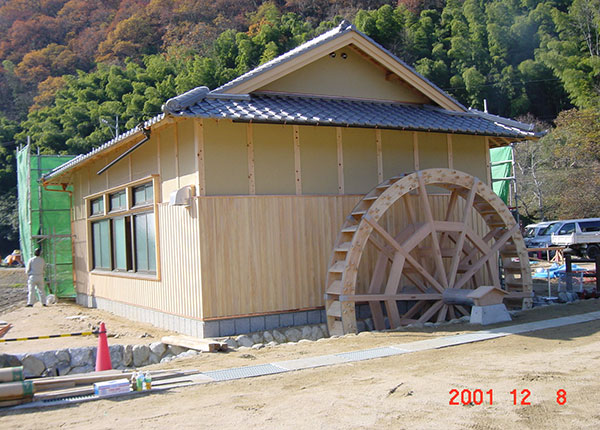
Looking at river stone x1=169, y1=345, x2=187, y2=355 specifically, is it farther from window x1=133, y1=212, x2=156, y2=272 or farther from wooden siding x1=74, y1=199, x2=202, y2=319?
window x1=133, y1=212, x2=156, y2=272

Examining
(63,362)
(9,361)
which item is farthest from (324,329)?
(9,361)

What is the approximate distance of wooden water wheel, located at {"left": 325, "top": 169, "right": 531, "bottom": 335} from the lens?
33.0ft

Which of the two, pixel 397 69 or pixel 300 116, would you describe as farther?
pixel 397 69

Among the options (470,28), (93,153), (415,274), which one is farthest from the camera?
(470,28)

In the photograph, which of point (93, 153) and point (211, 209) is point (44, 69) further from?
point (211, 209)

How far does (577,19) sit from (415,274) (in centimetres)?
3937

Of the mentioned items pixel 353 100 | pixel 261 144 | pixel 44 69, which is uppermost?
pixel 44 69

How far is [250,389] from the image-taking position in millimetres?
6328

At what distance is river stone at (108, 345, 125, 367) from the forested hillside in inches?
1098

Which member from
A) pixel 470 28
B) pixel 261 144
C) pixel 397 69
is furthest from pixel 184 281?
pixel 470 28

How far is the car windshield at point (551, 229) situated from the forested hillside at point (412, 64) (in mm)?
7142

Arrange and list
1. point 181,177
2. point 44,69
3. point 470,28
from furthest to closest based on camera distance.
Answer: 1. point 44,69
2. point 470,28
3. point 181,177

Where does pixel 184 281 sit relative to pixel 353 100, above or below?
below

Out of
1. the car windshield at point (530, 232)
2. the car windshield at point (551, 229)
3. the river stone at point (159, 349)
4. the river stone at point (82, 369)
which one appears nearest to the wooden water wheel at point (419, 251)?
the river stone at point (159, 349)
